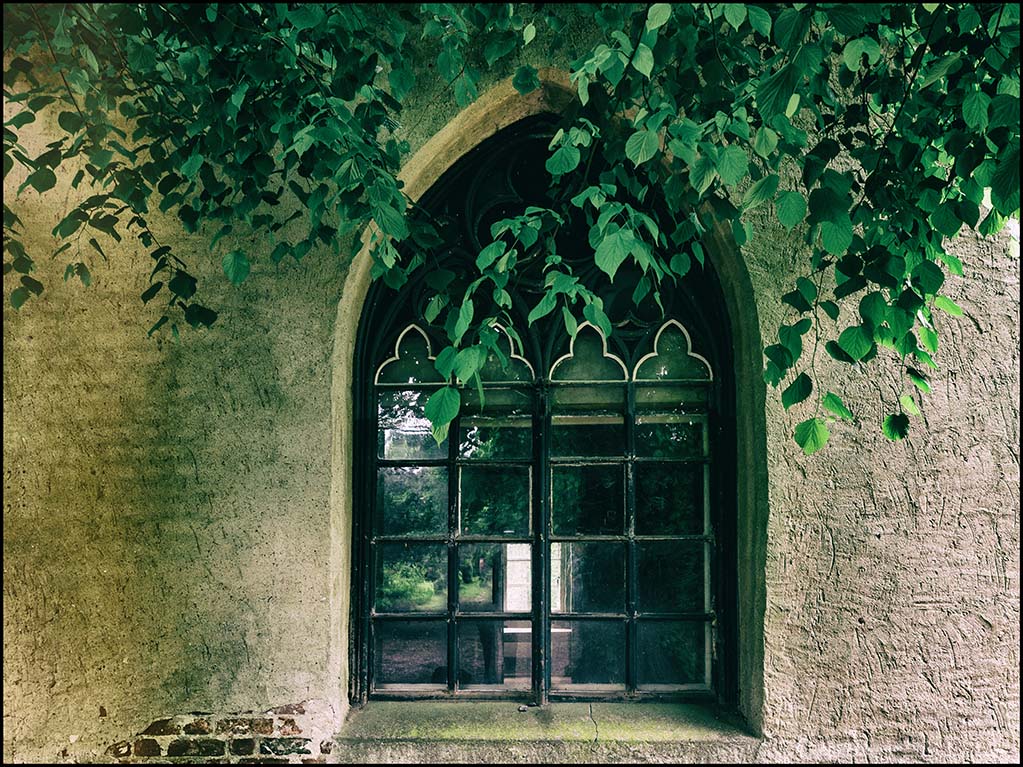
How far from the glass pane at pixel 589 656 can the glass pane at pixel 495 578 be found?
0.21 m

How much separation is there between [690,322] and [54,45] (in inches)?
97.5

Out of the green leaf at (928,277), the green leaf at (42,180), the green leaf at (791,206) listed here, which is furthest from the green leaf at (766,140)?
the green leaf at (42,180)

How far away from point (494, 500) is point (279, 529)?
0.90 m

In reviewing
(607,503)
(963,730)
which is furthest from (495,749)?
(963,730)

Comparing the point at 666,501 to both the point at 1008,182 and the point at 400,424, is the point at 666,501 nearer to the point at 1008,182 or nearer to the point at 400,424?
the point at 400,424

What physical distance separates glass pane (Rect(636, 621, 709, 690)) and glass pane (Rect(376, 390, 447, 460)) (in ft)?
3.96

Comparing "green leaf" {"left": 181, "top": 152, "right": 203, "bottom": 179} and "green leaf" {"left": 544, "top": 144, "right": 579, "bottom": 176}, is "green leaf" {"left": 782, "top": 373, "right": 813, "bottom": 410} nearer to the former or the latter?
"green leaf" {"left": 544, "top": 144, "right": 579, "bottom": 176}

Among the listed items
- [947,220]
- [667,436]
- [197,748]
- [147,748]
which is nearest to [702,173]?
[947,220]

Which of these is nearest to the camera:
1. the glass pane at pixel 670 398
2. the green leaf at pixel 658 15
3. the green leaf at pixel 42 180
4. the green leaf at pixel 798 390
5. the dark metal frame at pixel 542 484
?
the green leaf at pixel 658 15

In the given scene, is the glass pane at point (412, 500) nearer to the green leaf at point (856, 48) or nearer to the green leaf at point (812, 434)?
the green leaf at point (812, 434)

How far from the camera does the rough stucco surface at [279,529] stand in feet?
8.98

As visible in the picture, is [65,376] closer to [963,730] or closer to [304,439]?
[304,439]

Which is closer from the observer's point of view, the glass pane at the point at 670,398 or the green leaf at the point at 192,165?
the green leaf at the point at 192,165

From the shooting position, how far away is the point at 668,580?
3078 millimetres
